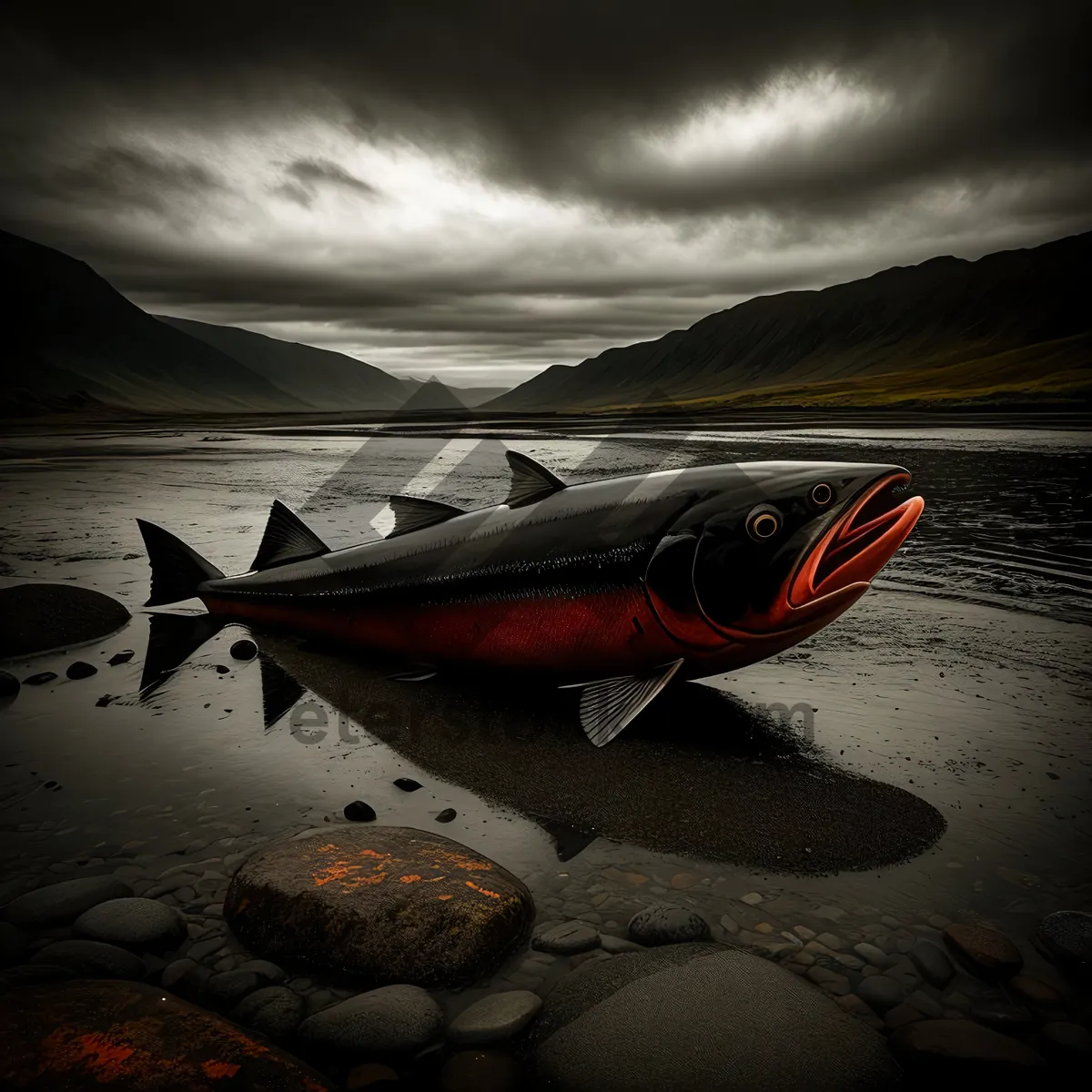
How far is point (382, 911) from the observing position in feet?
9.23

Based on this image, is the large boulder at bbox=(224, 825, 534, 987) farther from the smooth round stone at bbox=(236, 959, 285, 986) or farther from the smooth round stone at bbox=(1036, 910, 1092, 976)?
the smooth round stone at bbox=(1036, 910, 1092, 976)

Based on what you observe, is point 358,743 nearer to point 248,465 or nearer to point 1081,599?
point 1081,599

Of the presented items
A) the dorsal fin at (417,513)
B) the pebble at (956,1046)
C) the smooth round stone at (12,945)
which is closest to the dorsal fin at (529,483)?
the dorsal fin at (417,513)

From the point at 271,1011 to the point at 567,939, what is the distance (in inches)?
42.7

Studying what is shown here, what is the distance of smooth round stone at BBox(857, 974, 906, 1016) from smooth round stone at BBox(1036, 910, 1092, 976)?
65 cm

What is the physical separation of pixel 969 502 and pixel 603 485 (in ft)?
42.8

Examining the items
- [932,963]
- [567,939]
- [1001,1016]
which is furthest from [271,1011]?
[1001,1016]

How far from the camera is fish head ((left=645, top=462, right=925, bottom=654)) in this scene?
398cm

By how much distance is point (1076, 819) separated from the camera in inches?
143

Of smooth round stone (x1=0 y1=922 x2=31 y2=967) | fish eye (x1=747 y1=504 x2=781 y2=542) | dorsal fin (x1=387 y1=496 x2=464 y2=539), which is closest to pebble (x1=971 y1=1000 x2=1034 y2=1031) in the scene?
fish eye (x1=747 y1=504 x2=781 y2=542)

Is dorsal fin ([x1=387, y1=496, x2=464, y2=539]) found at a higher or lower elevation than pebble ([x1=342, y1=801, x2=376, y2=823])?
higher

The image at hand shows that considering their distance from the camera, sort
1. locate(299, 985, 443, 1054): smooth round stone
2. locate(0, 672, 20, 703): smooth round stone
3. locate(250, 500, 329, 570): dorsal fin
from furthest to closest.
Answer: locate(250, 500, 329, 570): dorsal fin < locate(0, 672, 20, 703): smooth round stone < locate(299, 985, 443, 1054): smooth round stone

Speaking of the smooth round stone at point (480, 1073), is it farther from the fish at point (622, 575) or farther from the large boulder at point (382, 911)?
the fish at point (622, 575)

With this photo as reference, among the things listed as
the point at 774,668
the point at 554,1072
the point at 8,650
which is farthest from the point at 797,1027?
the point at 8,650
